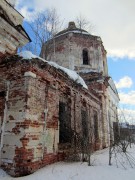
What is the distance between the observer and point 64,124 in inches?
294

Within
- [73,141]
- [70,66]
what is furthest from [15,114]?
[70,66]

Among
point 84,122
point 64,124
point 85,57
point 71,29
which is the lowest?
point 64,124

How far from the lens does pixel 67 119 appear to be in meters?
7.79

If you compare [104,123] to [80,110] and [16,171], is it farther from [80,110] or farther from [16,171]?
[16,171]

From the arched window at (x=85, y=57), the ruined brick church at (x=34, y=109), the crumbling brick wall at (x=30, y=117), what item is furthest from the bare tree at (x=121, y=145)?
the arched window at (x=85, y=57)

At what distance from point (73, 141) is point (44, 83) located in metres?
2.43

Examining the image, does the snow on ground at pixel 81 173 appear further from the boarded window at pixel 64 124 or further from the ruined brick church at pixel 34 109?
the boarded window at pixel 64 124

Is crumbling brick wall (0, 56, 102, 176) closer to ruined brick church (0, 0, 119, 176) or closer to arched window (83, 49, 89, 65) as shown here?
ruined brick church (0, 0, 119, 176)

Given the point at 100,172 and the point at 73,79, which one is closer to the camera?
the point at 100,172

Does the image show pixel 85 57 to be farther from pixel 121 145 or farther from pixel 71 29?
pixel 121 145

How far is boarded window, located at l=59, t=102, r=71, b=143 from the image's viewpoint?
7190 millimetres

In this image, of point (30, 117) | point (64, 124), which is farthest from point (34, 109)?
point (64, 124)

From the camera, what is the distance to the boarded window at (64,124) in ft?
23.6

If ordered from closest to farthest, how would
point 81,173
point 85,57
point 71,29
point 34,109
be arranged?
point 81,173
point 34,109
point 85,57
point 71,29
